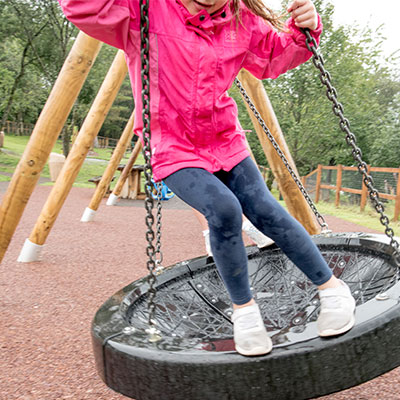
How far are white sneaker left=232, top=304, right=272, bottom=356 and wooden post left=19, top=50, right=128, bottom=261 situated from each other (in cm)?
250

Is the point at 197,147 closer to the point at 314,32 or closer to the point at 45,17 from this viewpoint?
the point at 314,32

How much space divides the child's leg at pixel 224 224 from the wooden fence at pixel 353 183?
641 centimetres

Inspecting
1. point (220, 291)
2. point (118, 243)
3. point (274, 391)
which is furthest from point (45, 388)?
point (118, 243)

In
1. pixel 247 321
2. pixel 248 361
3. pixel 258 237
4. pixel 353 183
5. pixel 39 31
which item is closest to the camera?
pixel 248 361

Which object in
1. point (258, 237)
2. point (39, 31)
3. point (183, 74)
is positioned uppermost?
point (39, 31)

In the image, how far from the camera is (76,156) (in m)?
3.61

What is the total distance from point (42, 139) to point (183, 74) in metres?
1.50

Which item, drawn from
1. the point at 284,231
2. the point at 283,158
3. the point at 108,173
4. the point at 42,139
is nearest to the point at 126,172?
the point at 108,173

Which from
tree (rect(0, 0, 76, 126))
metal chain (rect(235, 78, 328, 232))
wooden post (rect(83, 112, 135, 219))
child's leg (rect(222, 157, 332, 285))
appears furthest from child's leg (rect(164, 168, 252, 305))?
tree (rect(0, 0, 76, 126))

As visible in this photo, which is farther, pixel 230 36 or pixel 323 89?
pixel 323 89

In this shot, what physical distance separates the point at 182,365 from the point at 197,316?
0.77 meters

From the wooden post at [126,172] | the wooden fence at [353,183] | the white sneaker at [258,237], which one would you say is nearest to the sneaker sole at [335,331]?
the white sneaker at [258,237]

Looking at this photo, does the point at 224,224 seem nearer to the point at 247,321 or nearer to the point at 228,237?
the point at 228,237

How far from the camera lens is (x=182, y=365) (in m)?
1.07
